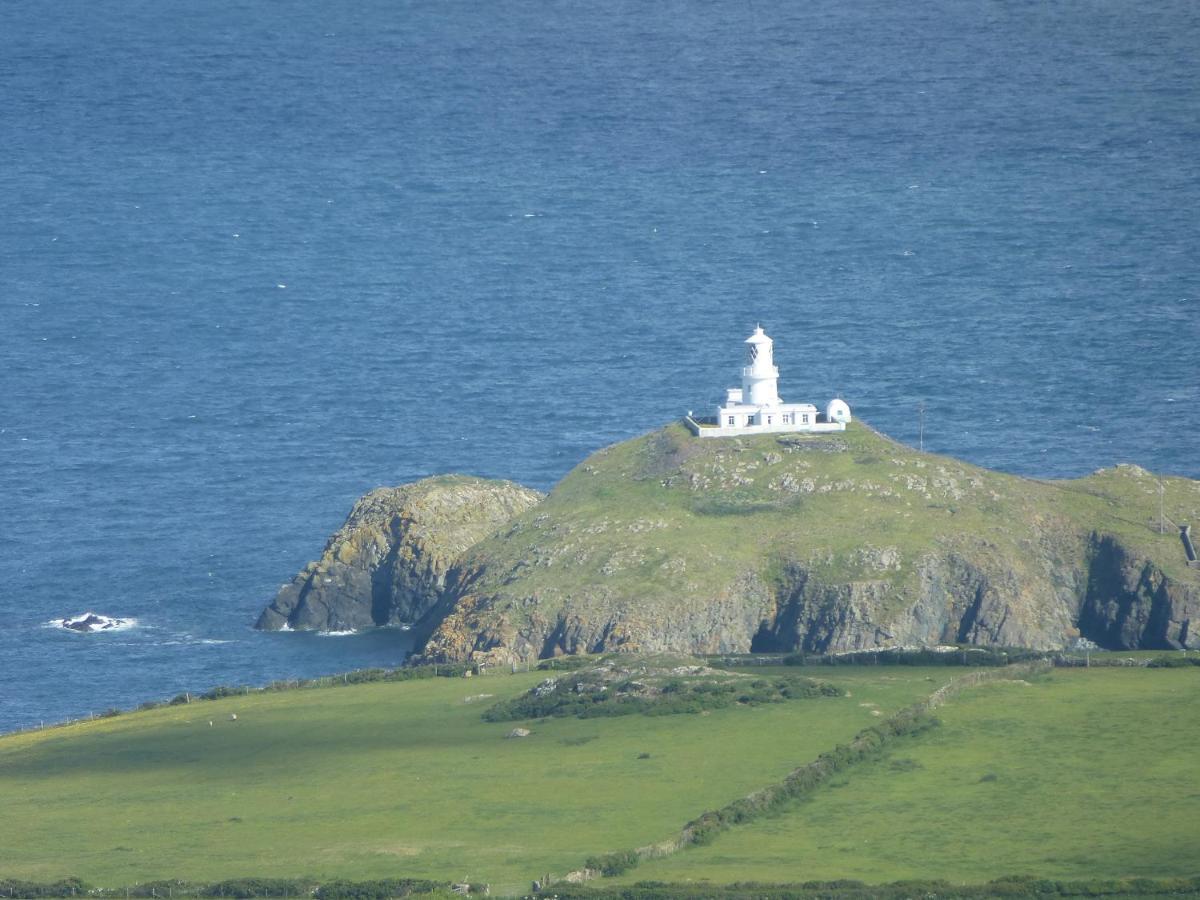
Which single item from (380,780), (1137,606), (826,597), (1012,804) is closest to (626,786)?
(380,780)

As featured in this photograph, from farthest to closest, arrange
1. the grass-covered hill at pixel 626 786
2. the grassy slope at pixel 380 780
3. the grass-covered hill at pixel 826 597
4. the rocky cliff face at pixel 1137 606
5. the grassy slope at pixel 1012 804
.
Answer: the rocky cliff face at pixel 1137 606, the grass-covered hill at pixel 826 597, the grassy slope at pixel 380 780, the grass-covered hill at pixel 626 786, the grassy slope at pixel 1012 804

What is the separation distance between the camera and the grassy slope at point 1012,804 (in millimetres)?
143875

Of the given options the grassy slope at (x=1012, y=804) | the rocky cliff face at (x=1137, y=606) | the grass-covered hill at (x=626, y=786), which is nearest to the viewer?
the grassy slope at (x=1012, y=804)

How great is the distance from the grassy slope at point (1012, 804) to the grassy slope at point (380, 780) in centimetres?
523

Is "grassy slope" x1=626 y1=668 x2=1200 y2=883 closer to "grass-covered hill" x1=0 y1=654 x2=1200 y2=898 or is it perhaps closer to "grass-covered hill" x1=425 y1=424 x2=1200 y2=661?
"grass-covered hill" x1=0 y1=654 x2=1200 y2=898

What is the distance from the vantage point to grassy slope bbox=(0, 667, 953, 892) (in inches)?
5940

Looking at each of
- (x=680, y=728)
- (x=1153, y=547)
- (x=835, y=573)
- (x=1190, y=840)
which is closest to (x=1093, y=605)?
(x=1153, y=547)

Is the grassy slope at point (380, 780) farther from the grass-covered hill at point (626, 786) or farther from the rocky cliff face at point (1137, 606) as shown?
the rocky cliff face at point (1137, 606)

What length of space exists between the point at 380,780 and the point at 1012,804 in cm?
3549

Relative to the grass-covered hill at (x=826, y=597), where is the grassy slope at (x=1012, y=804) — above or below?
below

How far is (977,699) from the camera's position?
17562 centimetres

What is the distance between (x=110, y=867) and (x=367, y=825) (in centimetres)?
1389

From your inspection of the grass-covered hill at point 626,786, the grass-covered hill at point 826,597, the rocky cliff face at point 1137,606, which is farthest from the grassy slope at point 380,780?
the rocky cliff face at point 1137,606

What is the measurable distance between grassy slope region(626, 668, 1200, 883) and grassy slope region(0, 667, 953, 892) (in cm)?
523
